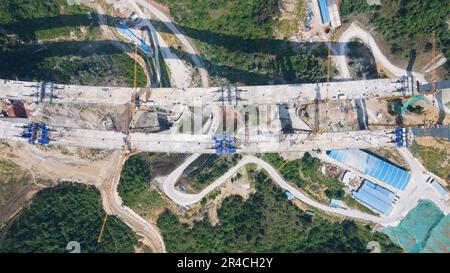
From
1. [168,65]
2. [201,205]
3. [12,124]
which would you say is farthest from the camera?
[168,65]

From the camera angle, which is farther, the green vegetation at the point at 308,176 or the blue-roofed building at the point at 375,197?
the green vegetation at the point at 308,176

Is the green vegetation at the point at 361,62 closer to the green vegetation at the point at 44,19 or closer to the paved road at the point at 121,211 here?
the paved road at the point at 121,211

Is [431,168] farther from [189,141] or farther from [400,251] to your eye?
[189,141]

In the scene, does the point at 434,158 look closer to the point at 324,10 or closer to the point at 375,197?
the point at 375,197

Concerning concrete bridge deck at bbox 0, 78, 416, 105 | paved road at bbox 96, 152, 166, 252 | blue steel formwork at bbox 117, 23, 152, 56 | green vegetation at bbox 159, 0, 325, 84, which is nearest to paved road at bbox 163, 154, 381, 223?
paved road at bbox 96, 152, 166, 252

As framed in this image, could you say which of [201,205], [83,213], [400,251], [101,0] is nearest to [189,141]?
[201,205]

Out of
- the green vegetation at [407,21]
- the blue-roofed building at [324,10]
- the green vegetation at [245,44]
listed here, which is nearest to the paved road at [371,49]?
the green vegetation at [407,21]

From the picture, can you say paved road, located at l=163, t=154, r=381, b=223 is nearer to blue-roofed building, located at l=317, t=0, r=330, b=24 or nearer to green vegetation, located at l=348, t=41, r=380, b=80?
green vegetation, located at l=348, t=41, r=380, b=80

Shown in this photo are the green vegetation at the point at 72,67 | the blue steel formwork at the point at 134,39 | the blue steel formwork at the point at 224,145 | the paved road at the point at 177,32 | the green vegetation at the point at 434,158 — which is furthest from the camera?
the paved road at the point at 177,32
